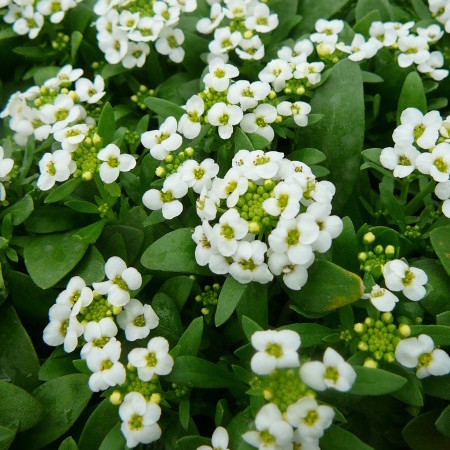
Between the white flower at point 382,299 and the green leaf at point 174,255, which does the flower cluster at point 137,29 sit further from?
the white flower at point 382,299

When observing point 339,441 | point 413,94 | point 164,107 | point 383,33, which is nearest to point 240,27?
point 164,107

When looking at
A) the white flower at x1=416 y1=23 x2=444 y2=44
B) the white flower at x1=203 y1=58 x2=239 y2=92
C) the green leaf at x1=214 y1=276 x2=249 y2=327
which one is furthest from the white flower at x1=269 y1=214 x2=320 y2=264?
the white flower at x1=416 y1=23 x2=444 y2=44

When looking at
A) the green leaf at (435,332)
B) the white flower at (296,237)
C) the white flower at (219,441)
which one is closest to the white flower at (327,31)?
the white flower at (296,237)

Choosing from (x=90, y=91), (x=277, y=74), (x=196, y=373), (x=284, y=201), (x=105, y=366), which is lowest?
(x=196, y=373)

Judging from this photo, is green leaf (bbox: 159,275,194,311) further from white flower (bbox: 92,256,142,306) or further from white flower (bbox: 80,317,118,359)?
white flower (bbox: 80,317,118,359)

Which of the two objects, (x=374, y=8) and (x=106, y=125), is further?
(x=374, y=8)

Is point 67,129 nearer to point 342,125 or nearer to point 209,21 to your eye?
point 209,21

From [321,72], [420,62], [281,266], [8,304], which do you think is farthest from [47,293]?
[420,62]
